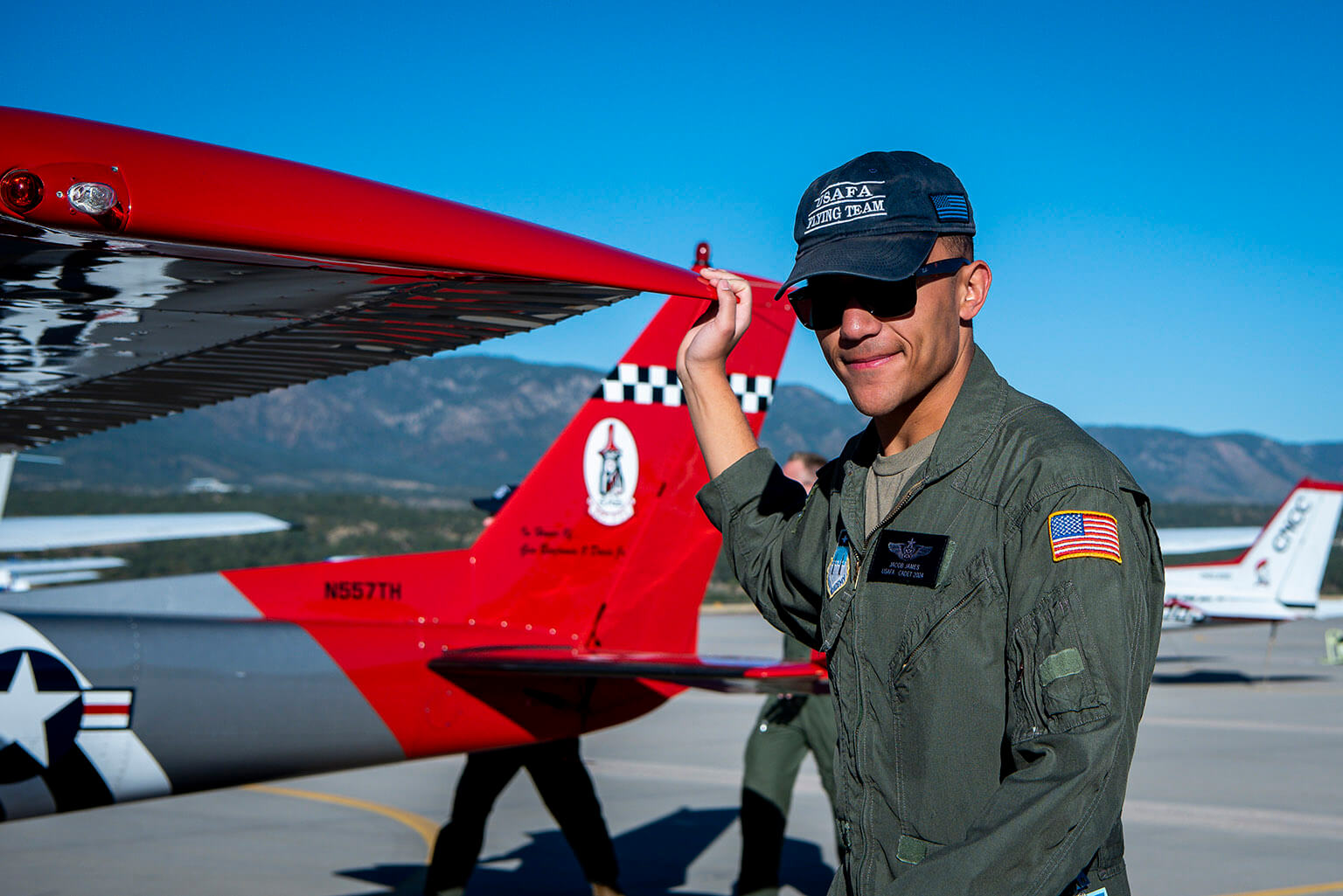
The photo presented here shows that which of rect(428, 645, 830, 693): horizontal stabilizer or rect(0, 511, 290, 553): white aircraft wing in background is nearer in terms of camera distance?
rect(428, 645, 830, 693): horizontal stabilizer

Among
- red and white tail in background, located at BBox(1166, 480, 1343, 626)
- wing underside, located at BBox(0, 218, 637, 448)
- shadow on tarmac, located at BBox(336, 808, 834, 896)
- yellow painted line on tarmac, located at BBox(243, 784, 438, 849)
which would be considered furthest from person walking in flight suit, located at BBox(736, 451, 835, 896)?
red and white tail in background, located at BBox(1166, 480, 1343, 626)

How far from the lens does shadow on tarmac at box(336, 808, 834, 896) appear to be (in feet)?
19.1

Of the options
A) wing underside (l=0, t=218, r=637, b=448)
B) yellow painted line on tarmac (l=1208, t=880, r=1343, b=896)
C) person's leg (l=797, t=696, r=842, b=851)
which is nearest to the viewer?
wing underside (l=0, t=218, r=637, b=448)

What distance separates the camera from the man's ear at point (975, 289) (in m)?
1.50

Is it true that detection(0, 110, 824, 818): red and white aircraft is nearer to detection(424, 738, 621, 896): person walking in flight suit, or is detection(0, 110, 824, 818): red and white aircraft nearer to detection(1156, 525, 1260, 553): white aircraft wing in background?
detection(424, 738, 621, 896): person walking in flight suit

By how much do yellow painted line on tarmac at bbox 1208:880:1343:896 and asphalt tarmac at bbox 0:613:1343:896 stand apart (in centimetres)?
1

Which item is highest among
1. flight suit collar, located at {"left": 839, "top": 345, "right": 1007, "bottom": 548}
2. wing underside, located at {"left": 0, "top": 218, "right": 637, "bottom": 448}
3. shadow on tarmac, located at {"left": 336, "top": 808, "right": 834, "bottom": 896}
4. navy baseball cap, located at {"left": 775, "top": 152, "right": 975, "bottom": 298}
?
navy baseball cap, located at {"left": 775, "top": 152, "right": 975, "bottom": 298}

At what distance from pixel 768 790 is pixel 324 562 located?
216 centimetres

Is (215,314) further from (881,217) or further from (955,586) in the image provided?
(955,586)

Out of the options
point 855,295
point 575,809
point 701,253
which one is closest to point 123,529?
point 575,809

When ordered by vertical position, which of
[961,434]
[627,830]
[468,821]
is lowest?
[627,830]

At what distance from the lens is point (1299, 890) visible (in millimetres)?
5723

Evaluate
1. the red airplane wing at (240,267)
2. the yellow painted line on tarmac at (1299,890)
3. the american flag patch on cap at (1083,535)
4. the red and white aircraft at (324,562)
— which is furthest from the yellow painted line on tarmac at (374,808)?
the american flag patch on cap at (1083,535)

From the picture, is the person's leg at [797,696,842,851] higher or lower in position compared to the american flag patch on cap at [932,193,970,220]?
lower
